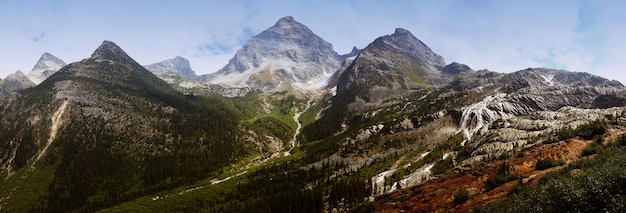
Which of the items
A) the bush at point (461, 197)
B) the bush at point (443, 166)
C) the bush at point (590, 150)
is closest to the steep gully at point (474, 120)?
the bush at point (443, 166)

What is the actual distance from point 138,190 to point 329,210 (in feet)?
394

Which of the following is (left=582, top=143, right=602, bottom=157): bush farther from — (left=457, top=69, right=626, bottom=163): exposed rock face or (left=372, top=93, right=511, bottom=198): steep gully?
(left=372, top=93, right=511, bottom=198): steep gully

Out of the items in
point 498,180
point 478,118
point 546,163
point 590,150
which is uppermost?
point 478,118

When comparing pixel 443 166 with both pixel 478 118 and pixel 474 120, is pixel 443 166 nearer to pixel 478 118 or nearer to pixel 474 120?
pixel 478 118

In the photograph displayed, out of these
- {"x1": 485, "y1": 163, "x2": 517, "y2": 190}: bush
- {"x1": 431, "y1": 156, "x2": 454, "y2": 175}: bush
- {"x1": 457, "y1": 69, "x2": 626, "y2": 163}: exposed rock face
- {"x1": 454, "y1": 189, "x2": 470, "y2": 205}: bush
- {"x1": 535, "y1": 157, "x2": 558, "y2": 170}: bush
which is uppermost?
{"x1": 457, "y1": 69, "x2": 626, "y2": 163}: exposed rock face

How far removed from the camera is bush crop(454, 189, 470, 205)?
55.9 meters

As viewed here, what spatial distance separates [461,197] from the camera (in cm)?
5612

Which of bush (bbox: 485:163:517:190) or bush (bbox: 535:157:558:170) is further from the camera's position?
bush (bbox: 535:157:558:170)

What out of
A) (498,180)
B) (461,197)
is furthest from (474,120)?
(461,197)

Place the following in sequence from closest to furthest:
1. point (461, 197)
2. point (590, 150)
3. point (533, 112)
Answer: point (461, 197)
point (590, 150)
point (533, 112)

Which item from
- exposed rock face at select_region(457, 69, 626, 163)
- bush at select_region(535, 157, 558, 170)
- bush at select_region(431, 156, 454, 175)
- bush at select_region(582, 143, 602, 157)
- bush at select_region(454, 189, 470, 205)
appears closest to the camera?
bush at select_region(454, 189, 470, 205)

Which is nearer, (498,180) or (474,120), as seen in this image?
(498,180)

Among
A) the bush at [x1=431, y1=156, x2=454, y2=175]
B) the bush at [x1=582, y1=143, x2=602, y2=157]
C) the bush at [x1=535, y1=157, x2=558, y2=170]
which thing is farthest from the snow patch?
the bush at [x1=535, y1=157, x2=558, y2=170]

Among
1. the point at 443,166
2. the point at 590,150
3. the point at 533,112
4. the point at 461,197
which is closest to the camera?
the point at 461,197
